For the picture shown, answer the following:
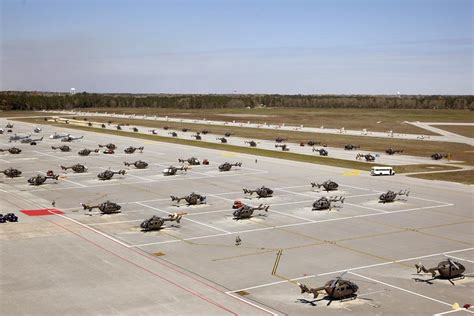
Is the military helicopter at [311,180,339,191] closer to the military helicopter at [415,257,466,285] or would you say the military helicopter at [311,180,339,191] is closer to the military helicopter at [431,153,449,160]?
the military helicopter at [415,257,466,285]

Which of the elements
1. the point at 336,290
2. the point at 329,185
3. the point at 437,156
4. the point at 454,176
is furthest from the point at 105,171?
the point at 437,156

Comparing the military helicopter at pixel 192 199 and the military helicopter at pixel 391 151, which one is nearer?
the military helicopter at pixel 192 199

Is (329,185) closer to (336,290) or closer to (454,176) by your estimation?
(454,176)

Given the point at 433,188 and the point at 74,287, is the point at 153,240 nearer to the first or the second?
the point at 74,287

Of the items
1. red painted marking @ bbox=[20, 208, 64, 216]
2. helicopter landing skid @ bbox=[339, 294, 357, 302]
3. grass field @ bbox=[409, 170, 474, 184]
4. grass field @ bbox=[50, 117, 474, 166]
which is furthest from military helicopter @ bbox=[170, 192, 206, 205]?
grass field @ bbox=[50, 117, 474, 166]

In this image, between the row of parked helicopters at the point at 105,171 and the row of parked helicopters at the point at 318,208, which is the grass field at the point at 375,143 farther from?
the row of parked helicopters at the point at 318,208

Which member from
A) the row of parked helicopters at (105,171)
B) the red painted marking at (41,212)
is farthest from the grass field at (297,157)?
the red painted marking at (41,212)

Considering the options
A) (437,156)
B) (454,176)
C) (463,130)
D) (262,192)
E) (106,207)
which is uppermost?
(463,130)

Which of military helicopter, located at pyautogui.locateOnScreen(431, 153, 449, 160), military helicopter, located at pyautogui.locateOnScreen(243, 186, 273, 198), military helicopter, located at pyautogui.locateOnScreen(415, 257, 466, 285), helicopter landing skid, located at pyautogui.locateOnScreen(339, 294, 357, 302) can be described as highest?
military helicopter, located at pyautogui.locateOnScreen(431, 153, 449, 160)

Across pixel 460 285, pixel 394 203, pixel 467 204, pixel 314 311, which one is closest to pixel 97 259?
pixel 314 311
